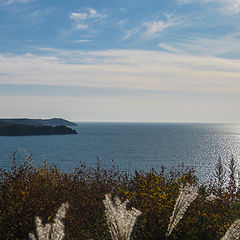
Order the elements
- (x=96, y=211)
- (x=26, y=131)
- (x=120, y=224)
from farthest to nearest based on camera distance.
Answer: (x=26, y=131)
(x=96, y=211)
(x=120, y=224)

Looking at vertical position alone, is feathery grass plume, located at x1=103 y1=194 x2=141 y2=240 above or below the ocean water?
above

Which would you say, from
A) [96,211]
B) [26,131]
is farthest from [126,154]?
[26,131]

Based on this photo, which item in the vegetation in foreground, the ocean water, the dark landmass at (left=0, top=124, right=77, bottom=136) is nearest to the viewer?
the vegetation in foreground

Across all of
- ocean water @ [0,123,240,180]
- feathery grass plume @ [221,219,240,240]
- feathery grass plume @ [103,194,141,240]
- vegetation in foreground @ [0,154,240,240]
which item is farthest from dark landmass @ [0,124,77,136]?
feathery grass plume @ [221,219,240,240]

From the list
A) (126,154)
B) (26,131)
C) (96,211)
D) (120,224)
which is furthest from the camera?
(26,131)

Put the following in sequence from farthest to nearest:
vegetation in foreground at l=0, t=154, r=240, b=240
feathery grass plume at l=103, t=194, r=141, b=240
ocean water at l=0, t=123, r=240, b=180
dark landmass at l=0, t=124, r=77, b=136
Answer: dark landmass at l=0, t=124, r=77, b=136, ocean water at l=0, t=123, r=240, b=180, vegetation in foreground at l=0, t=154, r=240, b=240, feathery grass plume at l=103, t=194, r=141, b=240

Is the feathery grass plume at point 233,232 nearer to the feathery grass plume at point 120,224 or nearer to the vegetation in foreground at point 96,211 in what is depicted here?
the feathery grass plume at point 120,224

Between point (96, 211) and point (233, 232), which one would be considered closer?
point (233, 232)

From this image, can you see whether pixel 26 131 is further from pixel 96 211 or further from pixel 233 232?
pixel 233 232

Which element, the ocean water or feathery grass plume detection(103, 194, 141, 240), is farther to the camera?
the ocean water

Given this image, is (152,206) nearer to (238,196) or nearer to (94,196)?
(94,196)

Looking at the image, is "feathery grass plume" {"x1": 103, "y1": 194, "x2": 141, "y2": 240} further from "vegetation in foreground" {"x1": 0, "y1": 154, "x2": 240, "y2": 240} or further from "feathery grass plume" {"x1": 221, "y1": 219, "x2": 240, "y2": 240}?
"vegetation in foreground" {"x1": 0, "y1": 154, "x2": 240, "y2": 240}

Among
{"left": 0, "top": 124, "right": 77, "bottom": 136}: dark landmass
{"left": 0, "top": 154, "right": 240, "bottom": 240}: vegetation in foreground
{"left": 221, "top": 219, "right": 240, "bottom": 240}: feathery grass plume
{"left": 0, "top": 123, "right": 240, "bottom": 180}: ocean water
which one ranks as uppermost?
{"left": 221, "top": 219, "right": 240, "bottom": 240}: feathery grass plume

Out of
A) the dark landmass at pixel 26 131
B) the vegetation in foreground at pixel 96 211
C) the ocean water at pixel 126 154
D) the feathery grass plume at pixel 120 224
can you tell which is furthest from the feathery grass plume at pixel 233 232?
the dark landmass at pixel 26 131
